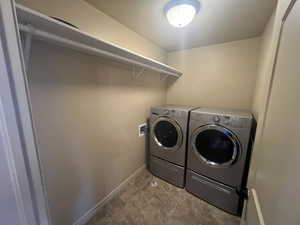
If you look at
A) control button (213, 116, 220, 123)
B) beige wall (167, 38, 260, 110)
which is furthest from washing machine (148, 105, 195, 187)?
beige wall (167, 38, 260, 110)

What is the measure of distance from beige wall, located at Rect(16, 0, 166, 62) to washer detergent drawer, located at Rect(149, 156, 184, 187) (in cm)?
167

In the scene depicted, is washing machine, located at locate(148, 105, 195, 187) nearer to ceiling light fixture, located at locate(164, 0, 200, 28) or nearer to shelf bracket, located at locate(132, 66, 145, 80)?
shelf bracket, located at locate(132, 66, 145, 80)

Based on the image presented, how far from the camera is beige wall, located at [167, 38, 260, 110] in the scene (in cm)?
181

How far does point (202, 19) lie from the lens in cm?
134

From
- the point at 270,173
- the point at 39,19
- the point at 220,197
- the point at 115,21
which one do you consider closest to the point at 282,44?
the point at 270,173

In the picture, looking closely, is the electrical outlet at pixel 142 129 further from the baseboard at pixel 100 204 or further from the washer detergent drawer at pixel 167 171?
the baseboard at pixel 100 204

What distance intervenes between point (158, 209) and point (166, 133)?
0.92 meters

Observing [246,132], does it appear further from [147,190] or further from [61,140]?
[61,140]

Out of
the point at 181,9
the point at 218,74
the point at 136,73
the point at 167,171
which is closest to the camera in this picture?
the point at 181,9

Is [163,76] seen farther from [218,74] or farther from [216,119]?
[216,119]

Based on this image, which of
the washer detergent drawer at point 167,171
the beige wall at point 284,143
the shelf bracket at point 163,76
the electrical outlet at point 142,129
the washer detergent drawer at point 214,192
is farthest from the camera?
the shelf bracket at point 163,76

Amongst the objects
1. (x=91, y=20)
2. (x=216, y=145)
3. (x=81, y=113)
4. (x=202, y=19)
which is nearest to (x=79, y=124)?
(x=81, y=113)

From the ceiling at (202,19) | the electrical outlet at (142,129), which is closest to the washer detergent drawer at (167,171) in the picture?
the electrical outlet at (142,129)

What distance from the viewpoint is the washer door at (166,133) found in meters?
1.69
